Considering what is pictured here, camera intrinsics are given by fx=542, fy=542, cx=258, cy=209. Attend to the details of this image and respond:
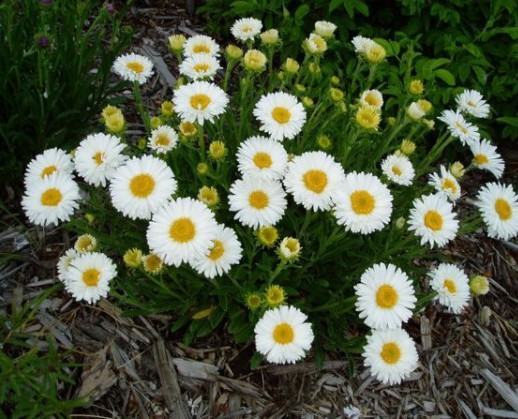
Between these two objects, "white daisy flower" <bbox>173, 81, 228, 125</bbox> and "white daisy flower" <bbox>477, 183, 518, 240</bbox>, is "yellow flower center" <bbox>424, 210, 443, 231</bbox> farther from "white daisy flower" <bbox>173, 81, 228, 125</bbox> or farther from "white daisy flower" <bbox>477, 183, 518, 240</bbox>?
"white daisy flower" <bbox>173, 81, 228, 125</bbox>

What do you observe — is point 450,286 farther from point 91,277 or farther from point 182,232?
point 91,277

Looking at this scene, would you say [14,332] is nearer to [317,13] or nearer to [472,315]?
[472,315]

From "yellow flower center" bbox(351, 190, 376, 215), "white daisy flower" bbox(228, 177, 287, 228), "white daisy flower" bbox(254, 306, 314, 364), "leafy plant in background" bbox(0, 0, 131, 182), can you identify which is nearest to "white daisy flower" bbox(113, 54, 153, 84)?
"leafy plant in background" bbox(0, 0, 131, 182)

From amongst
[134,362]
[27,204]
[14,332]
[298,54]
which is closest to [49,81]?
[27,204]

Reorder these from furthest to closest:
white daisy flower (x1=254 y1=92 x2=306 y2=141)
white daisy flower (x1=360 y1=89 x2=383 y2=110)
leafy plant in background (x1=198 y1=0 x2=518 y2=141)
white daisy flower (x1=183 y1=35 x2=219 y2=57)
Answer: leafy plant in background (x1=198 y1=0 x2=518 y2=141) → white daisy flower (x1=183 y1=35 x2=219 y2=57) → white daisy flower (x1=360 y1=89 x2=383 y2=110) → white daisy flower (x1=254 y1=92 x2=306 y2=141)

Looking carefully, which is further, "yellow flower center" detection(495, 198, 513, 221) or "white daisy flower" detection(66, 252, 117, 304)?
"yellow flower center" detection(495, 198, 513, 221)

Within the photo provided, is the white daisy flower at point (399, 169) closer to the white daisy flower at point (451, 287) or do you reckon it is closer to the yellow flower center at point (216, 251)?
the white daisy flower at point (451, 287)

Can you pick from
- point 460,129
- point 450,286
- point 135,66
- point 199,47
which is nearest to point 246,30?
point 199,47
